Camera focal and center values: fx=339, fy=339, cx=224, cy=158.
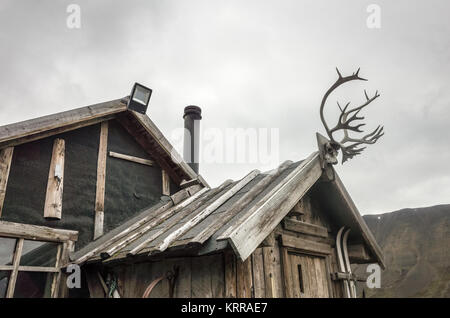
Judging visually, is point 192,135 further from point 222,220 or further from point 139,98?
point 222,220

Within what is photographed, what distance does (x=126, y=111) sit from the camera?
8008 mm

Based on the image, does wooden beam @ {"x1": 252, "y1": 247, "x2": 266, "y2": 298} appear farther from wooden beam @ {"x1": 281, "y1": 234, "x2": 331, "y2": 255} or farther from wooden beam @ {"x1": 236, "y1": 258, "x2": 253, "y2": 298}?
wooden beam @ {"x1": 281, "y1": 234, "x2": 331, "y2": 255}

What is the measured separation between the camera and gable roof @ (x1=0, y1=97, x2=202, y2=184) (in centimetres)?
580

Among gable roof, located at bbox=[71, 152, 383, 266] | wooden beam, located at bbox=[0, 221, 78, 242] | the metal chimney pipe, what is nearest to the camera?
gable roof, located at bbox=[71, 152, 383, 266]

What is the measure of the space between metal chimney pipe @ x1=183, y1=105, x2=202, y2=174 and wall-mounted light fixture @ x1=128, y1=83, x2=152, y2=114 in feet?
7.93

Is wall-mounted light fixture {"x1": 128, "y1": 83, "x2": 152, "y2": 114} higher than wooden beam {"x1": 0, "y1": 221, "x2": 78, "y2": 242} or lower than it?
higher

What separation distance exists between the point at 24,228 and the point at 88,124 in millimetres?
2488

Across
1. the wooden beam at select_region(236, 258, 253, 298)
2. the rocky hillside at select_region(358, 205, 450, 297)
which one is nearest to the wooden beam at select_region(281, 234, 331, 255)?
the wooden beam at select_region(236, 258, 253, 298)

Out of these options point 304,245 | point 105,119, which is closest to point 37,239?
point 105,119

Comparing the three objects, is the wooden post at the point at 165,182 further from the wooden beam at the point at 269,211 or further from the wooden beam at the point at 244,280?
the wooden beam at the point at 244,280

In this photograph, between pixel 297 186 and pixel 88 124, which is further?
pixel 88 124

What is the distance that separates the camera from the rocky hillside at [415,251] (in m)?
31.3
